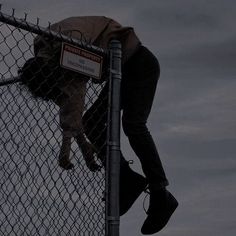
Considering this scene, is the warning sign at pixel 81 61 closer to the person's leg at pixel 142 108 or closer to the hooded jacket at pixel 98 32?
the hooded jacket at pixel 98 32

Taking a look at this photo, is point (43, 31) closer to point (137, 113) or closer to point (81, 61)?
point (81, 61)

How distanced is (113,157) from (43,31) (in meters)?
1.02

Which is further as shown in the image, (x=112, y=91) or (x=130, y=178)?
(x=130, y=178)

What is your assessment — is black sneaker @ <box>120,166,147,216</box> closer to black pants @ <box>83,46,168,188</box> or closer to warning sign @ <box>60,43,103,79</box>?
black pants @ <box>83,46,168,188</box>

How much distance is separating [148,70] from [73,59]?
0.74m

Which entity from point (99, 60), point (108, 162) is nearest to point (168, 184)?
point (108, 162)

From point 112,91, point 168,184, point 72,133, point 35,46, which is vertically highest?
point 35,46

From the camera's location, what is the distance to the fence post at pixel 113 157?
5051 millimetres

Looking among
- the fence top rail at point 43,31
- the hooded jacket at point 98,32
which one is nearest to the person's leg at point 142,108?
the hooded jacket at point 98,32

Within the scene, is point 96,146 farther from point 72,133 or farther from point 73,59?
point 73,59

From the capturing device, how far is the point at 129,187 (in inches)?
221

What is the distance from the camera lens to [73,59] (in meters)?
5.00

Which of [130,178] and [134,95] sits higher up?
[134,95]

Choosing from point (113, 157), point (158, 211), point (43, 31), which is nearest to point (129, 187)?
point (158, 211)
